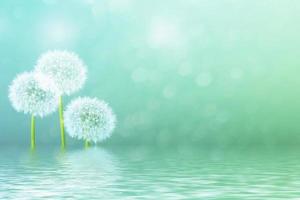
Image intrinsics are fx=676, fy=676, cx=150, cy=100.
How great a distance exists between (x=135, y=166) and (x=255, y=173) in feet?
7.21

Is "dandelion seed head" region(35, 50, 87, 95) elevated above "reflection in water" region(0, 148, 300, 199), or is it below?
above

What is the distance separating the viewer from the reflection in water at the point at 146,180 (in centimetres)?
656

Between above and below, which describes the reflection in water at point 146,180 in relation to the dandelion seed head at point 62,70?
below

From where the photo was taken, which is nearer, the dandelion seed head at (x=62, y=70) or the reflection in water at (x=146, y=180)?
the reflection in water at (x=146, y=180)

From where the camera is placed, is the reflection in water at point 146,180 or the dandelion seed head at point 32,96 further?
Answer: the dandelion seed head at point 32,96

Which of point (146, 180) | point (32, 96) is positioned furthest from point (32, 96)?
point (146, 180)

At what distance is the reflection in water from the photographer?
6.56 m

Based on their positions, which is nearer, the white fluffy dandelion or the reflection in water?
the reflection in water

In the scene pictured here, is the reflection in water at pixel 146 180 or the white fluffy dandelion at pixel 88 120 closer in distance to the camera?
the reflection in water at pixel 146 180

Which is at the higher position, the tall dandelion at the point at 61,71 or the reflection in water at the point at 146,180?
the tall dandelion at the point at 61,71

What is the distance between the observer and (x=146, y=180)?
809 centimetres

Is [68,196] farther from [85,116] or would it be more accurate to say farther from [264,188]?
[85,116]

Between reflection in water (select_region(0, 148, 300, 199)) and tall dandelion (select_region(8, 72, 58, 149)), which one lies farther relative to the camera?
tall dandelion (select_region(8, 72, 58, 149))

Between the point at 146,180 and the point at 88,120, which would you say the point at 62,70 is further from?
A: the point at 146,180
